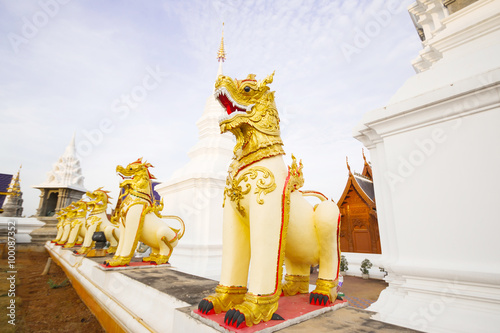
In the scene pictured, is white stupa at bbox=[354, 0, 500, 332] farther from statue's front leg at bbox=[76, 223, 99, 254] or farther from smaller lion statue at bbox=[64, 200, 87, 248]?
smaller lion statue at bbox=[64, 200, 87, 248]

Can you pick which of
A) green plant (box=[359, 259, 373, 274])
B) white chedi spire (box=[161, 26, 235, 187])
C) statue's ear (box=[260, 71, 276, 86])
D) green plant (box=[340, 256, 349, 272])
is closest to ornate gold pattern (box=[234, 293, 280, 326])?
statue's ear (box=[260, 71, 276, 86])

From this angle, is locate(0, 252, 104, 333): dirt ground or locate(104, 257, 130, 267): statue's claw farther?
locate(104, 257, 130, 267): statue's claw

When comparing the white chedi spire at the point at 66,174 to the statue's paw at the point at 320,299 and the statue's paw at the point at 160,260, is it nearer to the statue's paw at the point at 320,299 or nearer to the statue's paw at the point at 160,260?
the statue's paw at the point at 160,260

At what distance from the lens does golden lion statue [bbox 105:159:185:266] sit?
4609 millimetres

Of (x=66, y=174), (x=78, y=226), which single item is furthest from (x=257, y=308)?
(x=66, y=174)

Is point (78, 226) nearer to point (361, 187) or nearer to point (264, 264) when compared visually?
point (264, 264)

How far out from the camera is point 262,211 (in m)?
1.79

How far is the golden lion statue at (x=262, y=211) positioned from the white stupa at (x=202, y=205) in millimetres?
4517

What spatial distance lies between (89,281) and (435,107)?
6.43 meters

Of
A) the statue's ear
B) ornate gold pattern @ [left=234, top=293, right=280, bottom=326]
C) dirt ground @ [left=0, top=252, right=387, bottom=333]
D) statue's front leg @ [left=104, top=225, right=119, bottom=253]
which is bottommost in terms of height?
dirt ground @ [left=0, top=252, right=387, bottom=333]

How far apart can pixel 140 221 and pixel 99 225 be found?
157 inches

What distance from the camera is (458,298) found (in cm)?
242

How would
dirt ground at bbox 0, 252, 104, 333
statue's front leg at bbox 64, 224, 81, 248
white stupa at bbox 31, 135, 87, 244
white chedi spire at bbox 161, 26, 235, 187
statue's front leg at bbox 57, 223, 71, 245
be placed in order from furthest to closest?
white stupa at bbox 31, 135, 87, 244 → statue's front leg at bbox 57, 223, 71, 245 → statue's front leg at bbox 64, 224, 81, 248 → white chedi spire at bbox 161, 26, 235, 187 → dirt ground at bbox 0, 252, 104, 333

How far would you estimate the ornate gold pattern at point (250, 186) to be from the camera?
183 centimetres
